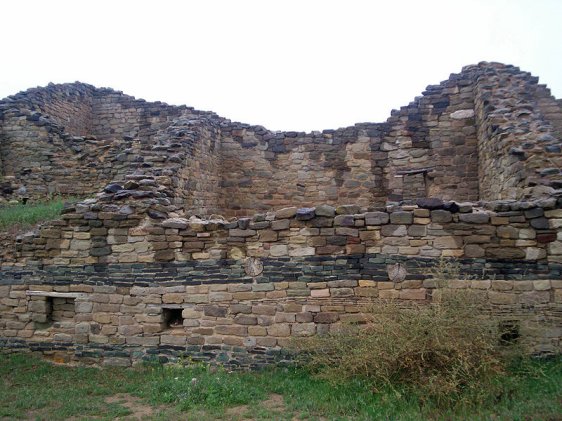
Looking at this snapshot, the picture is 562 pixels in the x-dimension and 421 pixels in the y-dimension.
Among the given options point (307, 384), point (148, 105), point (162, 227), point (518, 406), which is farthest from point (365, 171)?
point (148, 105)

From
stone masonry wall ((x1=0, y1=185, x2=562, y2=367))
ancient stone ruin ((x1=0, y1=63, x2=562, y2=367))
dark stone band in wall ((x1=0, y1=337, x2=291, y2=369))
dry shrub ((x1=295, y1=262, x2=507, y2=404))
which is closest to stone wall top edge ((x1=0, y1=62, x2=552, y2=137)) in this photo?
ancient stone ruin ((x1=0, y1=63, x2=562, y2=367))

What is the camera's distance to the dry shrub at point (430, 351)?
530cm

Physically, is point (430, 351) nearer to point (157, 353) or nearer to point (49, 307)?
point (157, 353)

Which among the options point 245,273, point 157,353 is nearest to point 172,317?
point 157,353

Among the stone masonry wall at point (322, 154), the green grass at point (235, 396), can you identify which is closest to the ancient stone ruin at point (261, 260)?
the stone masonry wall at point (322, 154)

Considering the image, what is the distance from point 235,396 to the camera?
5.91 meters

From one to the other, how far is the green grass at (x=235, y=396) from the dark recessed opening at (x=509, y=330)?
17.2 inches

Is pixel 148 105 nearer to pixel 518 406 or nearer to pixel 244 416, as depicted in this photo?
pixel 244 416

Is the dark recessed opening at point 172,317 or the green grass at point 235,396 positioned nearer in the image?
the green grass at point 235,396

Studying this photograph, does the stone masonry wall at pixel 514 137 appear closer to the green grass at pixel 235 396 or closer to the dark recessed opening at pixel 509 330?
the dark recessed opening at pixel 509 330

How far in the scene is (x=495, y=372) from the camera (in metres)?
5.48

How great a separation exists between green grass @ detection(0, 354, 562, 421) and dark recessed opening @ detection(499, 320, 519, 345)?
0.44 metres

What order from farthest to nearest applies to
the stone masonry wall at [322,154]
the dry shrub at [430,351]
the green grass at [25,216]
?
the stone masonry wall at [322,154] < the green grass at [25,216] < the dry shrub at [430,351]

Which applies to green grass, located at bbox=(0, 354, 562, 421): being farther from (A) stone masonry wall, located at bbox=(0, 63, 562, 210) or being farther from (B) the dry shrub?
(A) stone masonry wall, located at bbox=(0, 63, 562, 210)
